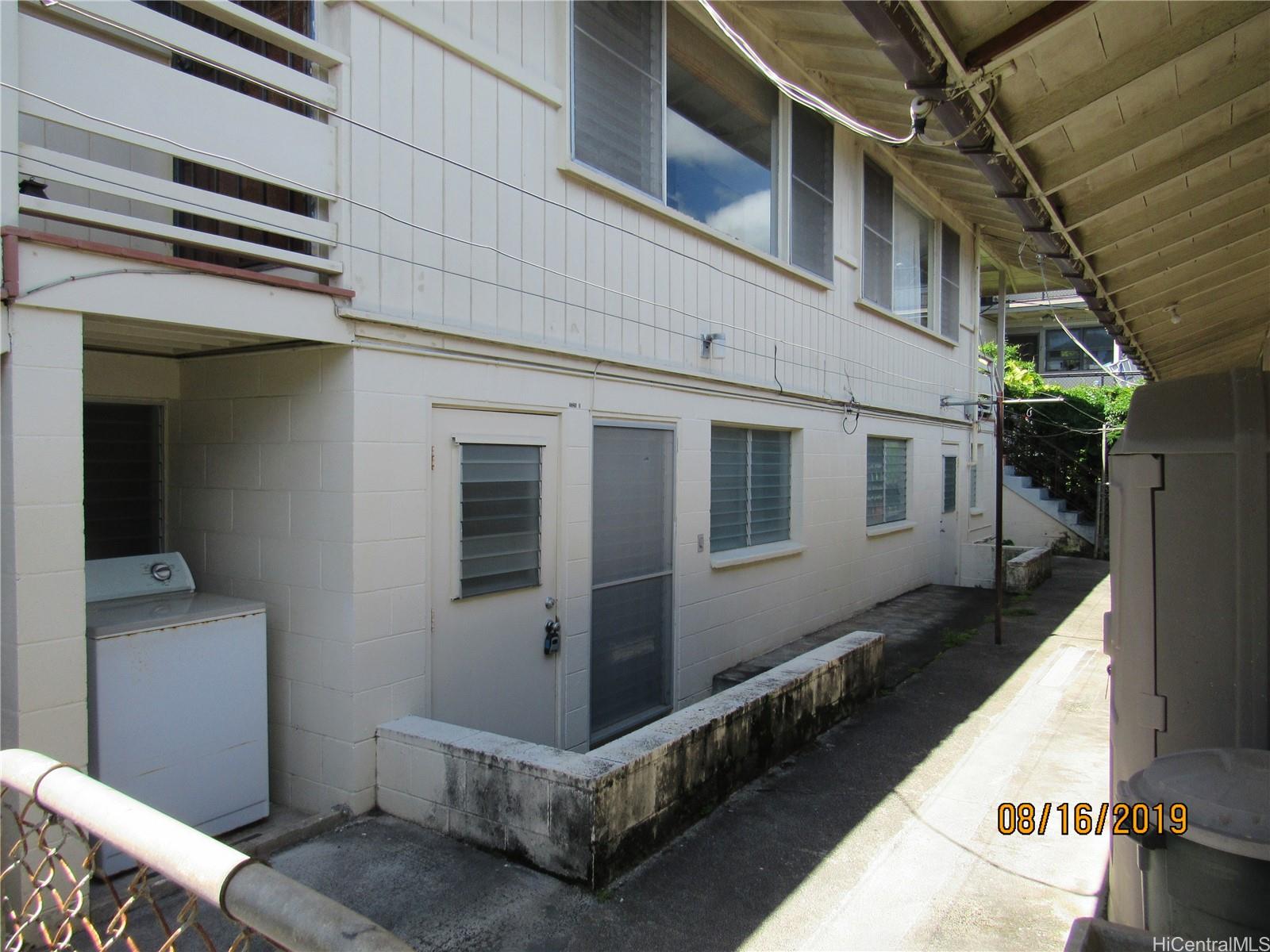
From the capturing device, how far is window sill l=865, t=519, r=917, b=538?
1067 centimetres

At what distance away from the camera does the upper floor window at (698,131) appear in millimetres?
6012

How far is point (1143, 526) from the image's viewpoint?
3008mm

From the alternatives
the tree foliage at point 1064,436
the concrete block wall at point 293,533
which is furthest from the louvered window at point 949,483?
the concrete block wall at point 293,533

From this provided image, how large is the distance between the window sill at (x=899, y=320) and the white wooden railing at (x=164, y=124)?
7.16 m

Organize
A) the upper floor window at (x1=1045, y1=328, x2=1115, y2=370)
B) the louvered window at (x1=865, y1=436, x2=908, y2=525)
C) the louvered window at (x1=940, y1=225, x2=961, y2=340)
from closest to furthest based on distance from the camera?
the louvered window at (x1=865, y1=436, x2=908, y2=525) < the louvered window at (x1=940, y1=225, x2=961, y2=340) < the upper floor window at (x1=1045, y1=328, x2=1115, y2=370)

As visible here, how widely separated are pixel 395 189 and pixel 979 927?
444 centimetres

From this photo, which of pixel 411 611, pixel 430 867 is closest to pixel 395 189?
pixel 411 611

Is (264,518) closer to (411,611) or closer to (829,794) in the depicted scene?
(411,611)

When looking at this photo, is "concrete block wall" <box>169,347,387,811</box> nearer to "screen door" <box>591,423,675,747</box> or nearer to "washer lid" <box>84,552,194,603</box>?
"washer lid" <box>84,552,194,603</box>

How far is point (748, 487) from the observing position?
8.17 meters

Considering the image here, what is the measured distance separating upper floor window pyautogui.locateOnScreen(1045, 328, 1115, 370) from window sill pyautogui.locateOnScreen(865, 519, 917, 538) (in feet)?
58.8

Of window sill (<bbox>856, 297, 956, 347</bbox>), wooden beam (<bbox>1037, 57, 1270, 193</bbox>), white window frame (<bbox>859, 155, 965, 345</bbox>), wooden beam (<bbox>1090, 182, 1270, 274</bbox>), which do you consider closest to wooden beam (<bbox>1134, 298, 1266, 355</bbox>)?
wooden beam (<bbox>1090, 182, 1270, 274</bbox>)

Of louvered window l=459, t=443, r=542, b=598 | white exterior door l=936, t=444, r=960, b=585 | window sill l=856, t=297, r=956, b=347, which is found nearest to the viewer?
louvered window l=459, t=443, r=542, b=598

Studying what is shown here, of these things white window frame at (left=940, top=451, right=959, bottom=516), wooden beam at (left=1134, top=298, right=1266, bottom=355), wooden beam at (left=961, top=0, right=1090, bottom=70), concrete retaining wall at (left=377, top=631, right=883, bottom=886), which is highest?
wooden beam at (left=961, top=0, right=1090, bottom=70)
